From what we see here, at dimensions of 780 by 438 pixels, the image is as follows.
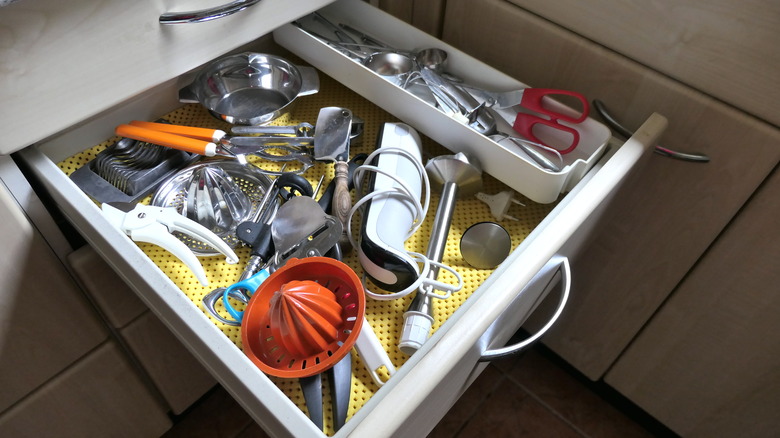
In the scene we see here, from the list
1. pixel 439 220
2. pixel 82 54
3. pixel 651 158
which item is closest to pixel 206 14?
pixel 82 54

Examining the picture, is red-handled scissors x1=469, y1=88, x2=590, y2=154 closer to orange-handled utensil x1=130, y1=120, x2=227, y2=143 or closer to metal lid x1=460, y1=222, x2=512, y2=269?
metal lid x1=460, y1=222, x2=512, y2=269

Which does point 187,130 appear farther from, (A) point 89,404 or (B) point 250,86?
(A) point 89,404

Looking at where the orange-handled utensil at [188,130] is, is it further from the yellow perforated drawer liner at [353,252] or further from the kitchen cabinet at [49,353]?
the kitchen cabinet at [49,353]

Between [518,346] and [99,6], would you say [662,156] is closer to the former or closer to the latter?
[518,346]

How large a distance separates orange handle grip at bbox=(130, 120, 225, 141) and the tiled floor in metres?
0.65

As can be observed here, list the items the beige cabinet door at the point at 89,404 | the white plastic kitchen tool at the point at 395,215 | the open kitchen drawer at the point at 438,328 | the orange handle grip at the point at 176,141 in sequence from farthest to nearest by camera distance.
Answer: the beige cabinet door at the point at 89,404 < the orange handle grip at the point at 176,141 < the white plastic kitchen tool at the point at 395,215 < the open kitchen drawer at the point at 438,328

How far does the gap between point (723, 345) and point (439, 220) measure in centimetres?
55

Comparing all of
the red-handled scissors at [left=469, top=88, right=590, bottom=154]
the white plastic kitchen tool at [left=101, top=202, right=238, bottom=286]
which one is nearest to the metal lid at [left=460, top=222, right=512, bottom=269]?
the red-handled scissors at [left=469, top=88, right=590, bottom=154]

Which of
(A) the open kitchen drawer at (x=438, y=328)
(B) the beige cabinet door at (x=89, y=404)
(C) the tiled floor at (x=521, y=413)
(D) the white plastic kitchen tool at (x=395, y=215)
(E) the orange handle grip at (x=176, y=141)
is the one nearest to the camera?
(A) the open kitchen drawer at (x=438, y=328)

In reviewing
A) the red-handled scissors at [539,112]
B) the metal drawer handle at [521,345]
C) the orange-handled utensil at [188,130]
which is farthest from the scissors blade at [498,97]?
the orange-handled utensil at [188,130]

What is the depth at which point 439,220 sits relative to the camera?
0.63 meters

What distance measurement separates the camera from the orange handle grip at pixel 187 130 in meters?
0.68

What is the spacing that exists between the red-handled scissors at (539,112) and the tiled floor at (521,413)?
0.67 metres

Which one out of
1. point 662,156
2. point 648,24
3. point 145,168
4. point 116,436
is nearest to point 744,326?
point 662,156
